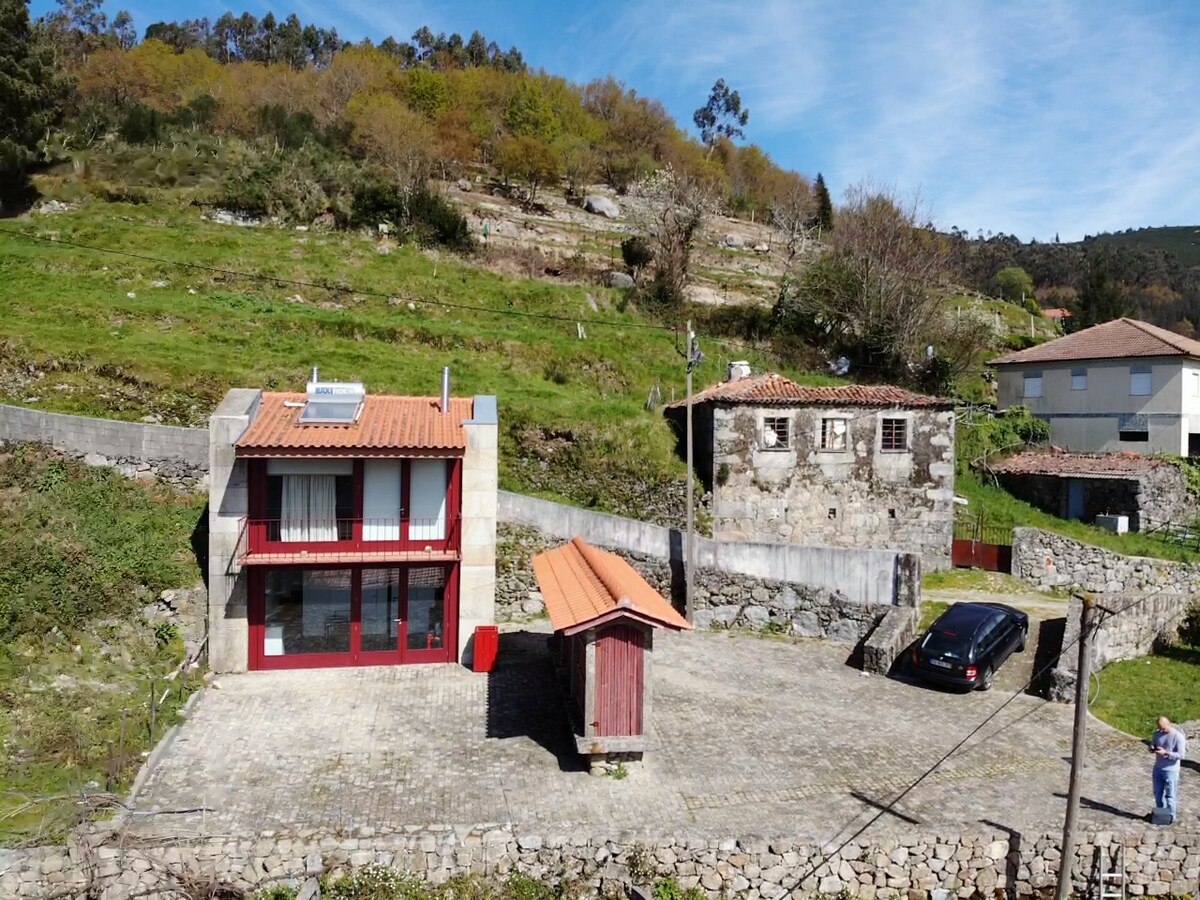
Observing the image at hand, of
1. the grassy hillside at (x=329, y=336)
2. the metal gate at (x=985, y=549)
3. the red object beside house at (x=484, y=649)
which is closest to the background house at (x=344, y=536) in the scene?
the red object beside house at (x=484, y=649)

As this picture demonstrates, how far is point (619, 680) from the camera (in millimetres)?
13000

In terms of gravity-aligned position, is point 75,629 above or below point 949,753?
above

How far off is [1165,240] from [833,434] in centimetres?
16986

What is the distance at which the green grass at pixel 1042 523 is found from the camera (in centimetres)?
2638

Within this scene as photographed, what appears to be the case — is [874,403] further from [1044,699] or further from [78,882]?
[78,882]

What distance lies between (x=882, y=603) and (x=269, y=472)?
618 inches

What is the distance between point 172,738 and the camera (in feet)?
44.0

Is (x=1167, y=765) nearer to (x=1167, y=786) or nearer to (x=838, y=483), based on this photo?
(x=1167, y=786)

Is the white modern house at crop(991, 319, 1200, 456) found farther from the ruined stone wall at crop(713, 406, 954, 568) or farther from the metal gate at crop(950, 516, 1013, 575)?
the ruined stone wall at crop(713, 406, 954, 568)

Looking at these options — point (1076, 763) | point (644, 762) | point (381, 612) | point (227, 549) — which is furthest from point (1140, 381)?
point (227, 549)

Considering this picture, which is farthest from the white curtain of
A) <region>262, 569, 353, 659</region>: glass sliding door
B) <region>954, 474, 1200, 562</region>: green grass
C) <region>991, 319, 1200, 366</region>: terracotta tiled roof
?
<region>991, 319, 1200, 366</region>: terracotta tiled roof

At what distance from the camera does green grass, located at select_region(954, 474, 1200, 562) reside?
2638 centimetres

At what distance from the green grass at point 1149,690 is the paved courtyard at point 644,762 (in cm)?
120

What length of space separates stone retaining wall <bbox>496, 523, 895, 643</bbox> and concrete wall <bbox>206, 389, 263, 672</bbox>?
6.43m
